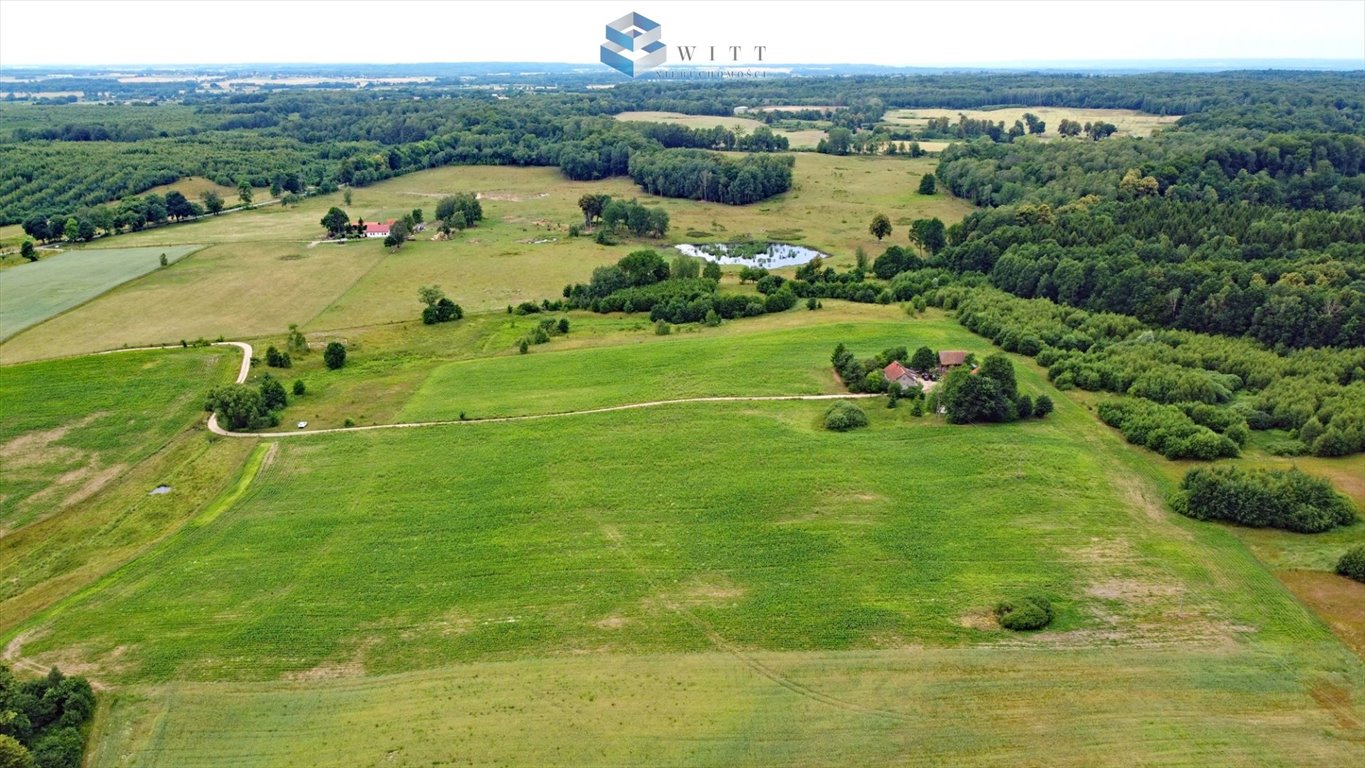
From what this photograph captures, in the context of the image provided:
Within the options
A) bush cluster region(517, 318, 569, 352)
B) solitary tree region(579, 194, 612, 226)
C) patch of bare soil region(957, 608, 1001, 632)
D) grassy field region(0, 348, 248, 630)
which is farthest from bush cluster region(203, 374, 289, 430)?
solitary tree region(579, 194, 612, 226)

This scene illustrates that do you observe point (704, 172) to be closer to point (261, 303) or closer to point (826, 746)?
point (261, 303)

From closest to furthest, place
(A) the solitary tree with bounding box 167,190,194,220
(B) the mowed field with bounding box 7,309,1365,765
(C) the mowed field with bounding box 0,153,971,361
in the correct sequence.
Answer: (B) the mowed field with bounding box 7,309,1365,765 < (C) the mowed field with bounding box 0,153,971,361 < (A) the solitary tree with bounding box 167,190,194,220

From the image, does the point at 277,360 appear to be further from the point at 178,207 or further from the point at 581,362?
the point at 178,207

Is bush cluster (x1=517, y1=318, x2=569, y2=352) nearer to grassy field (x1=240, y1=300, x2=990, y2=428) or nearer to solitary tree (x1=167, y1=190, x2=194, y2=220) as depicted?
grassy field (x1=240, y1=300, x2=990, y2=428)

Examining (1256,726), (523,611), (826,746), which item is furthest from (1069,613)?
(523,611)

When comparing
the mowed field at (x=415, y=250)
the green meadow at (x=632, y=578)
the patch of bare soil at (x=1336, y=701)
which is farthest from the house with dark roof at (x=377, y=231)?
the patch of bare soil at (x=1336, y=701)

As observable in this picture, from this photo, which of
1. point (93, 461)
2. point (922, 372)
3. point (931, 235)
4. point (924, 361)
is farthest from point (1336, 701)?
point (931, 235)
